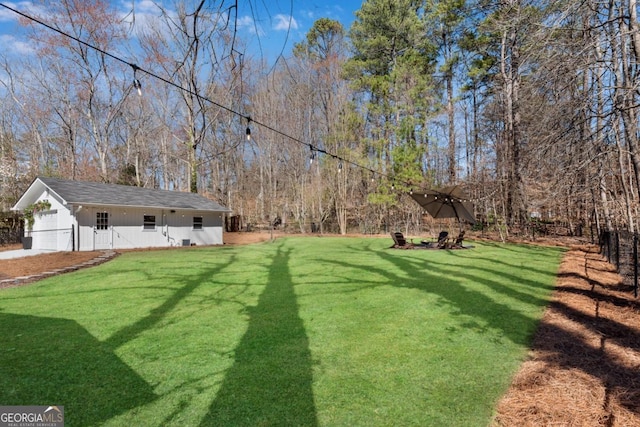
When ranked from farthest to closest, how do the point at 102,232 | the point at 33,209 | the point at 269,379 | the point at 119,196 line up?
the point at 119,196 < the point at 33,209 < the point at 102,232 < the point at 269,379

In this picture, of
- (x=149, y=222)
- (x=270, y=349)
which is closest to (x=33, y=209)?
(x=149, y=222)

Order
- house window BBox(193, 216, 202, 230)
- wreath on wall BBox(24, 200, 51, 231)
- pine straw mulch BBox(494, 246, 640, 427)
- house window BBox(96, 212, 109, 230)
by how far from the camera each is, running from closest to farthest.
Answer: pine straw mulch BBox(494, 246, 640, 427)
house window BBox(96, 212, 109, 230)
wreath on wall BBox(24, 200, 51, 231)
house window BBox(193, 216, 202, 230)

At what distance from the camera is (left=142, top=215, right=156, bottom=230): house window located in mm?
16234

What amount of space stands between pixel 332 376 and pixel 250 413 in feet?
2.80

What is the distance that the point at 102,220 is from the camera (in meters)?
14.8

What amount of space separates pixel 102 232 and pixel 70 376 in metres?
13.8

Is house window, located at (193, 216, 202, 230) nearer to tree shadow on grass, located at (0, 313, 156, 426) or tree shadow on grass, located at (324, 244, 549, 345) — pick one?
tree shadow on grass, located at (324, 244, 549, 345)

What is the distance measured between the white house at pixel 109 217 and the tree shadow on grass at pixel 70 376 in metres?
11.6

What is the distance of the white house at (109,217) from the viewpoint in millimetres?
14031

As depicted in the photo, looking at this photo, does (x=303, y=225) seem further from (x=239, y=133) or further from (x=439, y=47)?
(x=439, y=47)

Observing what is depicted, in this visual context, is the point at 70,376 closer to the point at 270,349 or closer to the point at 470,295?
the point at 270,349

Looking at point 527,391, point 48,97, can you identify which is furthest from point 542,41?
point 48,97

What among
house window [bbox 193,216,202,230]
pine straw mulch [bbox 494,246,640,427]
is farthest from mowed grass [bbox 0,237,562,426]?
house window [bbox 193,216,202,230]

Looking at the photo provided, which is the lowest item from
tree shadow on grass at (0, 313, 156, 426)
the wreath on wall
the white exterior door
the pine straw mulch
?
tree shadow on grass at (0, 313, 156, 426)
